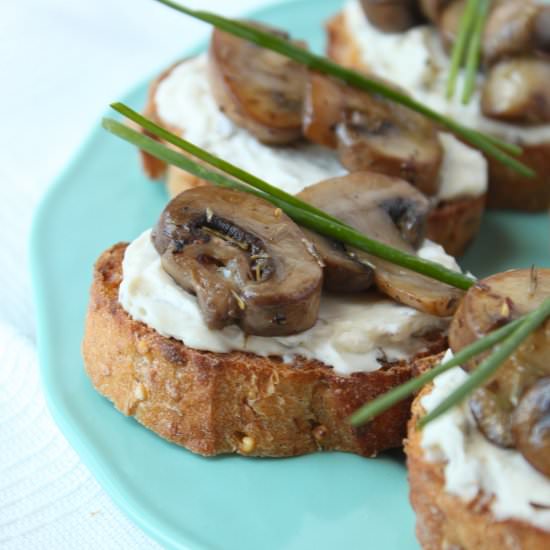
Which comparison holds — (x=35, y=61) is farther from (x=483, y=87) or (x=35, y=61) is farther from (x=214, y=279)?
(x=214, y=279)

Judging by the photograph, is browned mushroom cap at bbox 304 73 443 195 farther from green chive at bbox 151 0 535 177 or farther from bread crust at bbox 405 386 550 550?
bread crust at bbox 405 386 550 550

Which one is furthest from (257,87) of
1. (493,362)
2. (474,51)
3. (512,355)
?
(493,362)

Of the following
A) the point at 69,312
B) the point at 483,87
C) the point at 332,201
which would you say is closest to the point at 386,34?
the point at 483,87

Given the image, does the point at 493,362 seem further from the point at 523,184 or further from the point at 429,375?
the point at 523,184

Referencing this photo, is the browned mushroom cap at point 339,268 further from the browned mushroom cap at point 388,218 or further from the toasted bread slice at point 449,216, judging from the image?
the toasted bread slice at point 449,216

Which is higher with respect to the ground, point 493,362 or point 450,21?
point 493,362

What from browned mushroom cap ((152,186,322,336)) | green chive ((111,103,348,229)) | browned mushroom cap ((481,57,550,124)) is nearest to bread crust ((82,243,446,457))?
browned mushroom cap ((152,186,322,336))

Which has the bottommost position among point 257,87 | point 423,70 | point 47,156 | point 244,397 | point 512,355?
point 47,156
